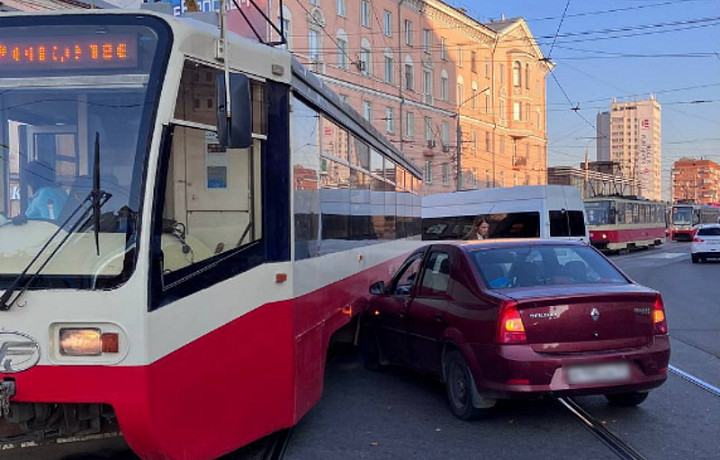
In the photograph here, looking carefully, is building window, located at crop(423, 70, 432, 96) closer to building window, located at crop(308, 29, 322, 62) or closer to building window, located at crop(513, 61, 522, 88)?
building window, located at crop(308, 29, 322, 62)

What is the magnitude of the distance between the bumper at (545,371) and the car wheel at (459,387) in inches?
10.2

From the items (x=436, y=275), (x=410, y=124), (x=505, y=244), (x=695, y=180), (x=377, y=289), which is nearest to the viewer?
(x=505, y=244)

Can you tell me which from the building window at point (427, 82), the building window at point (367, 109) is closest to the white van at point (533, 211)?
the building window at point (367, 109)

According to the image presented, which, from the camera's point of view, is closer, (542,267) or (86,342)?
(86,342)

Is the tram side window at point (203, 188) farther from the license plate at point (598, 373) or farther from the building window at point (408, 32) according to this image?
the building window at point (408, 32)

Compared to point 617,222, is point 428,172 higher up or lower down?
higher up

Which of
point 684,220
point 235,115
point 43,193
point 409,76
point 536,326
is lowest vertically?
point 684,220

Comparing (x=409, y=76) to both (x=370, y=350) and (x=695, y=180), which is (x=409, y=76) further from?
(x=695, y=180)

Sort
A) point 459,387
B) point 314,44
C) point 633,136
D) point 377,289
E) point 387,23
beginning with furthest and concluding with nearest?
point 633,136
point 387,23
point 314,44
point 377,289
point 459,387

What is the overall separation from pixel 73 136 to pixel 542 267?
4.07m

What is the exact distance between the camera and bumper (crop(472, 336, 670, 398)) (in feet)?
18.4

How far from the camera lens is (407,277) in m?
8.27

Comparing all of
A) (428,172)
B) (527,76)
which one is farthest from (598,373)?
(527,76)

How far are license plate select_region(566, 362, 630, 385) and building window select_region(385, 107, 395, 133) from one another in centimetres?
4081
